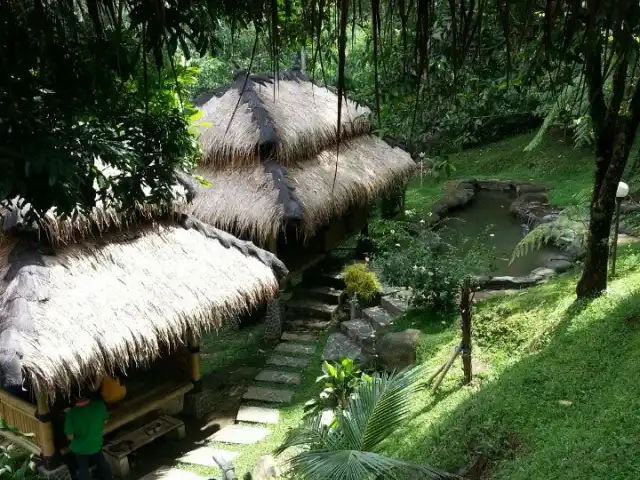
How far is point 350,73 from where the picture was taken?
14.2 m

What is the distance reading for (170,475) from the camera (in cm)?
624

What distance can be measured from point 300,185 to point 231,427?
11.6ft

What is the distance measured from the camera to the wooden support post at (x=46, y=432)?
5848 mm

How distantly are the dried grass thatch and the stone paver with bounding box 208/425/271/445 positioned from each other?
8.75ft

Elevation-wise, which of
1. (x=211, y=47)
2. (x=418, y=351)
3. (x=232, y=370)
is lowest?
(x=232, y=370)

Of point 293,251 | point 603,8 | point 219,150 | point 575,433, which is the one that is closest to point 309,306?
point 293,251

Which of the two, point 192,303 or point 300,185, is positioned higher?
point 300,185

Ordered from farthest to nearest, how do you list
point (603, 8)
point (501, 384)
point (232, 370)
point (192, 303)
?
1. point (232, 370)
2. point (192, 303)
3. point (501, 384)
4. point (603, 8)

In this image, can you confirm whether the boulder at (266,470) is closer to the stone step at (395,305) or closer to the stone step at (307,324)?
the stone step at (395,305)

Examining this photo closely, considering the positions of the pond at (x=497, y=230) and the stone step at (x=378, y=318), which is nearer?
the stone step at (x=378, y=318)

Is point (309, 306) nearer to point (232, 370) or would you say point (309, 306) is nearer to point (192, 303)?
point (232, 370)

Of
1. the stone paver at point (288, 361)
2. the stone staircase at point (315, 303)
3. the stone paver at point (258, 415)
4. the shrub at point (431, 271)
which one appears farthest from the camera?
the stone staircase at point (315, 303)

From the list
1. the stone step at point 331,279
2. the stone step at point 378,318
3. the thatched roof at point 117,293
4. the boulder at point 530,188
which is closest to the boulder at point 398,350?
the stone step at point 378,318

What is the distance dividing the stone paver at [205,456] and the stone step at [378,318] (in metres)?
2.72
